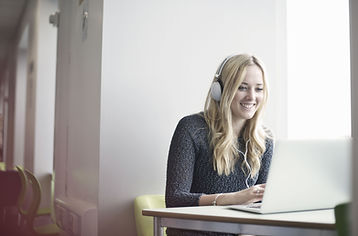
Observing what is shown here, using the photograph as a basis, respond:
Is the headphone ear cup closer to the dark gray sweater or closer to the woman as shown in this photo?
the woman

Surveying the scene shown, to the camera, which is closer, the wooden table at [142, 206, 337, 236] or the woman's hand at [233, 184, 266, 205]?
the wooden table at [142, 206, 337, 236]

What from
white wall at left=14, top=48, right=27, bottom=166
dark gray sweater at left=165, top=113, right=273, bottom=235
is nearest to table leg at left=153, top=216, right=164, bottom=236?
dark gray sweater at left=165, top=113, right=273, bottom=235

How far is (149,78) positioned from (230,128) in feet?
2.17

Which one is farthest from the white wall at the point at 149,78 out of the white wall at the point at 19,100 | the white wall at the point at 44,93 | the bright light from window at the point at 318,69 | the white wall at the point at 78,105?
the white wall at the point at 19,100

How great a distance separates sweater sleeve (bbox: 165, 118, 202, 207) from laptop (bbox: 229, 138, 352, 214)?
1.74 feet

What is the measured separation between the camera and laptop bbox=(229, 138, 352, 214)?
1340 millimetres

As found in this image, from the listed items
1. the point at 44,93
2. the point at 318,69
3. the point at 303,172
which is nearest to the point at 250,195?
the point at 303,172

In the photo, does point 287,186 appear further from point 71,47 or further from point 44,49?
point 44,49

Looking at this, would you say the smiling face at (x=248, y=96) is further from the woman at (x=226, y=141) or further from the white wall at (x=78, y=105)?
the white wall at (x=78, y=105)

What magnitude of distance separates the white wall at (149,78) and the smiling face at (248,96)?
56cm

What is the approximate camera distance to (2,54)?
390 inches

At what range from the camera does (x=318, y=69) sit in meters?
Result: 2.65

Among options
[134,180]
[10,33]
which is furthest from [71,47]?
[10,33]

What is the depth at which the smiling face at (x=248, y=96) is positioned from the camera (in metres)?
2.14
